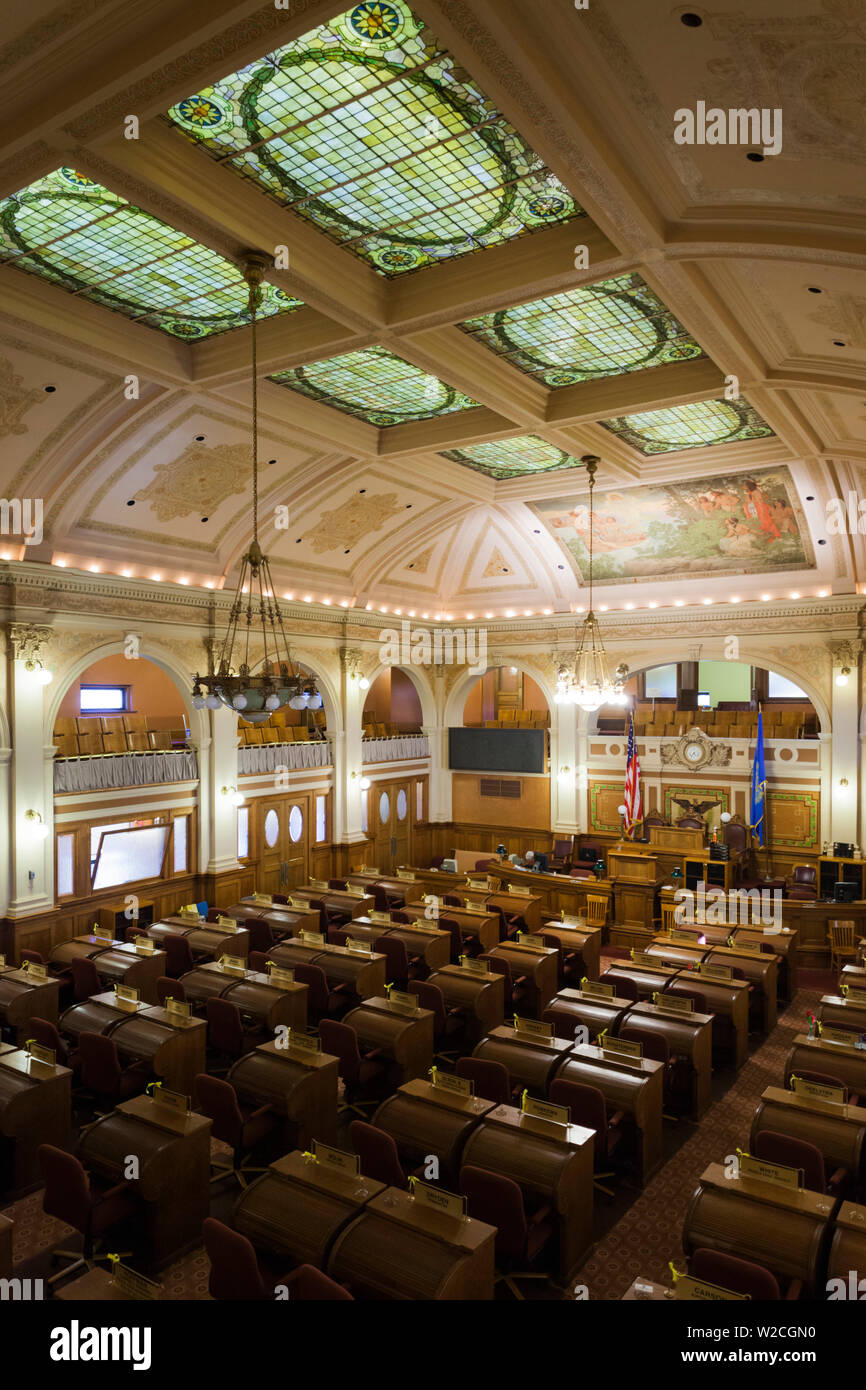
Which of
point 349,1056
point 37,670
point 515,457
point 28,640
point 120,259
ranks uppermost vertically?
point 120,259

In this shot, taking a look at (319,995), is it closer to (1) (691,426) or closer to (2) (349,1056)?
(2) (349,1056)

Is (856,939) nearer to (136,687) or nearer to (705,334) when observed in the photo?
(705,334)

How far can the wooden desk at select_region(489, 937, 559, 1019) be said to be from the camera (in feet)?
33.8

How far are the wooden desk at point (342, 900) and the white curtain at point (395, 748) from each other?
4564mm

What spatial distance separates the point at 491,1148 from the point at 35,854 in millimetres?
8130

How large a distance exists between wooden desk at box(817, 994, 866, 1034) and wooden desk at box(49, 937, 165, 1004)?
24.8ft

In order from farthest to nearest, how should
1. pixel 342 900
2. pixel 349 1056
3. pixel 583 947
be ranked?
1. pixel 342 900
2. pixel 583 947
3. pixel 349 1056

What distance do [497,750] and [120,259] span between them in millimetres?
13762

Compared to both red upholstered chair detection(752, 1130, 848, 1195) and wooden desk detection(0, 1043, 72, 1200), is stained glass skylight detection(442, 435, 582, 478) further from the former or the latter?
wooden desk detection(0, 1043, 72, 1200)

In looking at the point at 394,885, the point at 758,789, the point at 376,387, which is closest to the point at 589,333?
the point at 376,387

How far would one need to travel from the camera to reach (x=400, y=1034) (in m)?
8.11

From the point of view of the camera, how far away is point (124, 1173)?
586cm

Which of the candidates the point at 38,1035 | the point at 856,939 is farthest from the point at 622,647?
the point at 38,1035

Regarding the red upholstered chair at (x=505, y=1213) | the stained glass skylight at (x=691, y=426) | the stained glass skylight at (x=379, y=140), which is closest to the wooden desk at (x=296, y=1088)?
the red upholstered chair at (x=505, y=1213)
